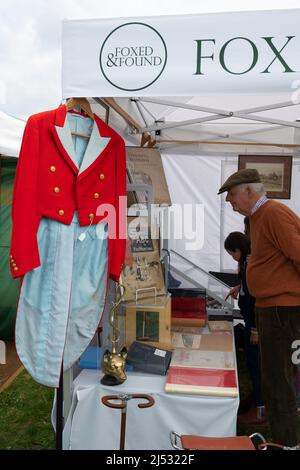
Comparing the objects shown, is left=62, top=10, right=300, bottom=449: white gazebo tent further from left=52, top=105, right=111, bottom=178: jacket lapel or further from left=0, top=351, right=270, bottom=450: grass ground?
left=0, top=351, right=270, bottom=450: grass ground

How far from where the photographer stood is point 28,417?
3385mm

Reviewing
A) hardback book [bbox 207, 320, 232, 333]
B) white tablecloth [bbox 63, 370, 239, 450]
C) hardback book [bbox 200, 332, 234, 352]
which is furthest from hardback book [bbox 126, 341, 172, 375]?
hardback book [bbox 207, 320, 232, 333]

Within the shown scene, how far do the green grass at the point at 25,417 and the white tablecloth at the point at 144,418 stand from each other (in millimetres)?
858

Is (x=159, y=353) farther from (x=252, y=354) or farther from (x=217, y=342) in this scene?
(x=252, y=354)

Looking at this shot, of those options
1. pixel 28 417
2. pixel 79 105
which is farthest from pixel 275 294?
pixel 28 417

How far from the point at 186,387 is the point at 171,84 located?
1402 millimetres

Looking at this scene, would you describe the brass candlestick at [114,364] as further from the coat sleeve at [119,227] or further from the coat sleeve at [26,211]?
the coat sleeve at [26,211]

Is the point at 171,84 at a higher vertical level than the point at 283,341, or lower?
higher

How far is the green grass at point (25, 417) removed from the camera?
299cm

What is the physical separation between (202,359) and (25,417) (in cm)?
163

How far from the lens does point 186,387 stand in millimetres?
2166

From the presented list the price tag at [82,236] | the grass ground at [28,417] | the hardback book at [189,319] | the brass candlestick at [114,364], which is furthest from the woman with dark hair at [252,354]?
the price tag at [82,236]

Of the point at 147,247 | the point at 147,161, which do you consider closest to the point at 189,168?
the point at 147,161
